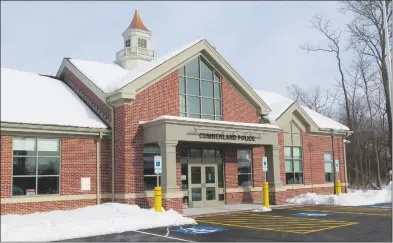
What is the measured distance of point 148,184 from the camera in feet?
62.9

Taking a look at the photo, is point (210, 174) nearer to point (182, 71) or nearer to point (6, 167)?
point (182, 71)

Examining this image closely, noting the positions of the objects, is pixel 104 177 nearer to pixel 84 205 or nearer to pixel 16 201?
pixel 84 205

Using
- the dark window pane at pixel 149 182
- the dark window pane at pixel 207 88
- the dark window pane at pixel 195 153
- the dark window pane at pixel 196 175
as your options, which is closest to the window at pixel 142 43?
the dark window pane at pixel 207 88

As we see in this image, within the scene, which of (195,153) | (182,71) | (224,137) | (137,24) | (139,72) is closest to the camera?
(139,72)

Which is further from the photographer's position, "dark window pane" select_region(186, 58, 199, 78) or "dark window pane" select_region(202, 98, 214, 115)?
"dark window pane" select_region(202, 98, 214, 115)

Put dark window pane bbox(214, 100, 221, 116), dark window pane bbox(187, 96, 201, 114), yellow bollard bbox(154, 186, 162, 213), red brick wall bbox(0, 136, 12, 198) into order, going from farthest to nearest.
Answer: dark window pane bbox(214, 100, 221, 116) → dark window pane bbox(187, 96, 201, 114) → yellow bollard bbox(154, 186, 162, 213) → red brick wall bbox(0, 136, 12, 198)

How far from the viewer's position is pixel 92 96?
20.5 meters

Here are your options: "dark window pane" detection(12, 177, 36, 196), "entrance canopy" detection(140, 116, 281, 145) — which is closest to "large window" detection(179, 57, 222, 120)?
"entrance canopy" detection(140, 116, 281, 145)

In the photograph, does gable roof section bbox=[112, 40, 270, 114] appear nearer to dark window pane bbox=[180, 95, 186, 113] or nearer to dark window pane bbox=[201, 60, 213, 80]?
dark window pane bbox=[201, 60, 213, 80]

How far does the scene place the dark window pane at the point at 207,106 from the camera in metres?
21.8

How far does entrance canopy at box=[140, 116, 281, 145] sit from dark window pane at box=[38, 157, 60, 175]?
12.3 ft

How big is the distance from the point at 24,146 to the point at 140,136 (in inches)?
185

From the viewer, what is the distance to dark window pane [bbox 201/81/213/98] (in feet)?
71.8

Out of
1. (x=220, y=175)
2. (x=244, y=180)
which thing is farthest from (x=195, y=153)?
(x=244, y=180)
